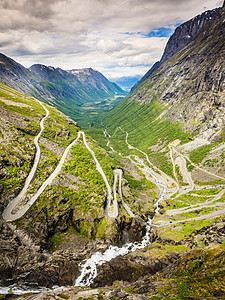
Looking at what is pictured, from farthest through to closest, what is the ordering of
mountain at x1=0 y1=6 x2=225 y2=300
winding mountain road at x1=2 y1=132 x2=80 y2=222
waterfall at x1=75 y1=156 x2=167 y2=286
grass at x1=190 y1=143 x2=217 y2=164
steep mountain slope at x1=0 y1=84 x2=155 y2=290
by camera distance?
grass at x1=190 y1=143 x2=217 y2=164 < winding mountain road at x1=2 y1=132 x2=80 y2=222 < waterfall at x1=75 y1=156 x2=167 y2=286 < steep mountain slope at x1=0 y1=84 x2=155 y2=290 < mountain at x1=0 y1=6 x2=225 y2=300

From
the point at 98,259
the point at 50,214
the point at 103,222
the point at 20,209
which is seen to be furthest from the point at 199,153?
the point at 20,209

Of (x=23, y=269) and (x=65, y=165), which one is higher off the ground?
(x=65, y=165)

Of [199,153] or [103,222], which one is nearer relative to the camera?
[103,222]

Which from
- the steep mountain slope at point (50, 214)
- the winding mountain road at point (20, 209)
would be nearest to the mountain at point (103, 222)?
the steep mountain slope at point (50, 214)

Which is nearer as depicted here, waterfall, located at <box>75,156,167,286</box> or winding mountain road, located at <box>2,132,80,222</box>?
waterfall, located at <box>75,156,167,286</box>

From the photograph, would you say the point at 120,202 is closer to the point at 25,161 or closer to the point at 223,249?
the point at 25,161

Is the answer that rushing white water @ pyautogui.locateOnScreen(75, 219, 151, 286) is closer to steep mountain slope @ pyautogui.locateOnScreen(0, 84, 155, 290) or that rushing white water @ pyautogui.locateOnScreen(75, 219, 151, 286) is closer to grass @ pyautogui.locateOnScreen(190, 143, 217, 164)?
steep mountain slope @ pyautogui.locateOnScreen(0, 84, 155, 290)

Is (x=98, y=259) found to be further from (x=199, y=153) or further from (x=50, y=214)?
(x=199, y=153)

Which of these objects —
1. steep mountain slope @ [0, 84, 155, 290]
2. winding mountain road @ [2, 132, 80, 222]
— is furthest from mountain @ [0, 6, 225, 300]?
winding mountain road @ [2, 132, 80, 222]

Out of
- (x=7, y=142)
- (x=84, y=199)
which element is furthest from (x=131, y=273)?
(x=7, y=142)
